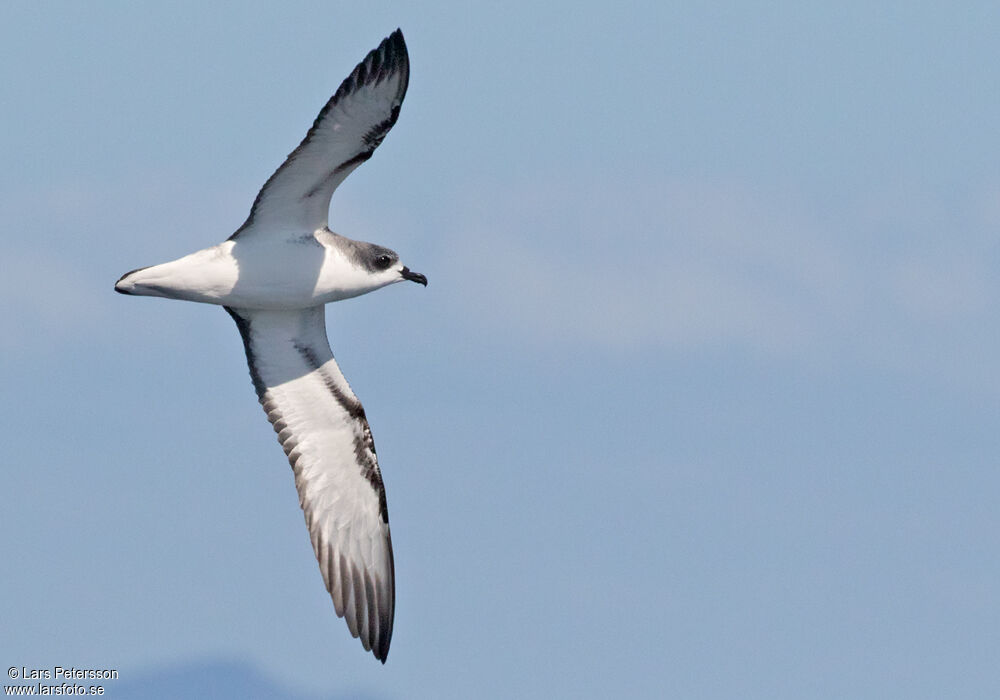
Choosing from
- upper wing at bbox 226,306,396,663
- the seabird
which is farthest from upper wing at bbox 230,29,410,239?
upper wing at bbox 226,306,396,663

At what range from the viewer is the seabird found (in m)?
19.8

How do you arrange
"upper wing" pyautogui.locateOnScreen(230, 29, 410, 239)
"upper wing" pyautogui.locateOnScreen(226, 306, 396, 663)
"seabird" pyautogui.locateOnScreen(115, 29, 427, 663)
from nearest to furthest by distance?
1. "upper wing" pyautogui.locateOnScreen(230, 29, 410, 239)
2. "seabird" pyautogui.locateOnScreen(115, 29, 427, 663)
3. "upper wing" pyautogui.locateOnScreen(226, 306, 396, 663)

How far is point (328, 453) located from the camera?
22.6 m

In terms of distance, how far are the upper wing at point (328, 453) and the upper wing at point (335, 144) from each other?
2069mm

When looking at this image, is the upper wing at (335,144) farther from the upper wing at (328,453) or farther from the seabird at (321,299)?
the upper wing at (328,453)

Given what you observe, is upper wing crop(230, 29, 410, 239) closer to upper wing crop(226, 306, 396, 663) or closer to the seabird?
the seabird

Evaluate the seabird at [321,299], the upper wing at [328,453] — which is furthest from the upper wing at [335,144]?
the upper wing at [328,453]

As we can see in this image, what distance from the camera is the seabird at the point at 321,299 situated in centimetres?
1975

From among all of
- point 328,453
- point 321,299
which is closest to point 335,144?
point 321,299

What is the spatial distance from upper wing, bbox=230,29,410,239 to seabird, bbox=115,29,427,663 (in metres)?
0.02

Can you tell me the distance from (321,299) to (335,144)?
2.62 m

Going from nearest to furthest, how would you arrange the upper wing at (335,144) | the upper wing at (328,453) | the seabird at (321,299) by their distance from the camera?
the upper wing at (335,144)
the seabird at (321,299)
the upper wing at (328,453)

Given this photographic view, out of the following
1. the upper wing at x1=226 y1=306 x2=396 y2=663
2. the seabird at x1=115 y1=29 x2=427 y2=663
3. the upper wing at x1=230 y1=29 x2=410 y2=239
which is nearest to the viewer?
the upper wing at x1=230 y1=29 x2=410 y2=239

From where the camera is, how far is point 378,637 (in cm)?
2273
